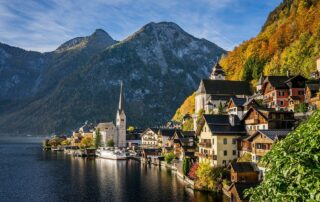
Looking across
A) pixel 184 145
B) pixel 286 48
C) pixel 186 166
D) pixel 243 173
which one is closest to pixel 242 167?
pixel 243 173

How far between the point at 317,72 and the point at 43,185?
7549 centimetres

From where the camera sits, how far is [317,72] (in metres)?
97.0

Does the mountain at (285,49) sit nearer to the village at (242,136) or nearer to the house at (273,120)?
the village at (242,136)

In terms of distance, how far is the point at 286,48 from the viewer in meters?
139

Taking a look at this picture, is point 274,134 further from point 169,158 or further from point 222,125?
point 169,158

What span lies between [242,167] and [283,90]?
3875 centimetres

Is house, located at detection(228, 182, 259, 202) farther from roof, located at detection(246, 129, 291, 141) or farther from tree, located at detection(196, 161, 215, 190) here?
tree, located at detection(196, 161, 215, 190)

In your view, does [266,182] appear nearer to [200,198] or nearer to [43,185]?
[200,198]

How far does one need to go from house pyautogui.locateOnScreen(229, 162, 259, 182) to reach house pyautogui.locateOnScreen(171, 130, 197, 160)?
35600 mm

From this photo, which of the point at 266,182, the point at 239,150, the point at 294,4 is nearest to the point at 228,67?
the point at 294,4

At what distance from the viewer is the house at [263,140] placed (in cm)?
5923

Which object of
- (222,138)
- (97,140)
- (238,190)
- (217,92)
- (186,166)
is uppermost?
(217,92)

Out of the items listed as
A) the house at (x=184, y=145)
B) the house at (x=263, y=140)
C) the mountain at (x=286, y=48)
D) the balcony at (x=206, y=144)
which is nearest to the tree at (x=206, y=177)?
the balcony at (x=206, y=144)

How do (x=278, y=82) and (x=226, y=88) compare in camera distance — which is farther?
(x=226, y=88)
